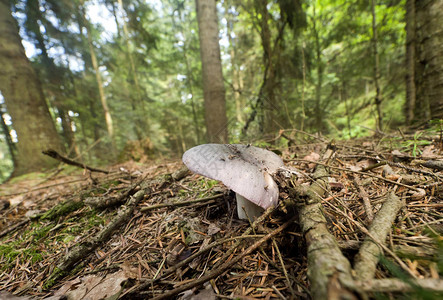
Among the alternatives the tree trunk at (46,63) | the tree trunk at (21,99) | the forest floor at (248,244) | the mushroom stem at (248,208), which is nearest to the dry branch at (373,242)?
the forest floor at (248,244)

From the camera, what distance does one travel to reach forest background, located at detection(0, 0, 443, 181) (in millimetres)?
3893

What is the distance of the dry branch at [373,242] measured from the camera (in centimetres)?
62

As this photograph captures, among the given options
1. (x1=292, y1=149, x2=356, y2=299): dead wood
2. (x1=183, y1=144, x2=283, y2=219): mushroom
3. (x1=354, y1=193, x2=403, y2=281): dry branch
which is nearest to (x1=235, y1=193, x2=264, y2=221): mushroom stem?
(x1=183, y1=144, x2=283, y2=219): mushroom

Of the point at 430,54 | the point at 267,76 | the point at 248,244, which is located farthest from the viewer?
the point at 267,76

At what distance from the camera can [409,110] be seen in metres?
3.88

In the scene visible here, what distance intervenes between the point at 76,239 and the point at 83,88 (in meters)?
10.6

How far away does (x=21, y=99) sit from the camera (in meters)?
4.88

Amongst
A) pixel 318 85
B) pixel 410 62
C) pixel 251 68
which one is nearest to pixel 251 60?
pixel 251 68

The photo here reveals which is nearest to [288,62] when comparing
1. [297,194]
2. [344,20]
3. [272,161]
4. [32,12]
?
[344,20]

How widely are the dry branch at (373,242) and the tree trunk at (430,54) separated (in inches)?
128

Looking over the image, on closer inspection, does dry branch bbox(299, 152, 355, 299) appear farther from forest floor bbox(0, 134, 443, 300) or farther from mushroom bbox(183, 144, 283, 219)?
mushroom bbox(183, 144, 283, 219)

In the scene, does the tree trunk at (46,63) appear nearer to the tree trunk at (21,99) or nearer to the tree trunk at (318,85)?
the tree trunk at (21,99)

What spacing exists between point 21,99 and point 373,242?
7.73 metres

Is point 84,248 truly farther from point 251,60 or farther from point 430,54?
point 251,60
